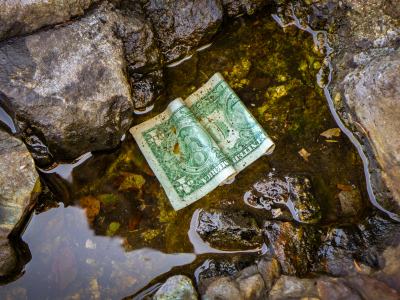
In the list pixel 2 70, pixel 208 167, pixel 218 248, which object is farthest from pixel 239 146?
pixel 2 70

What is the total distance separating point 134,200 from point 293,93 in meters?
1.78

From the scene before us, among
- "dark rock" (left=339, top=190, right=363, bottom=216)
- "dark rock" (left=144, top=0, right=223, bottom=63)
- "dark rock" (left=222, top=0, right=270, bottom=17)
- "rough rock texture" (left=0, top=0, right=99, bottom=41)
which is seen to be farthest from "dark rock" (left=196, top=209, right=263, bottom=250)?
"rough rock texture" (left=0, top=0, right=99, bottom=41)

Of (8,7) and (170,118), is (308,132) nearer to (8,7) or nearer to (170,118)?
(170,118)

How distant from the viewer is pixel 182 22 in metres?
2.58

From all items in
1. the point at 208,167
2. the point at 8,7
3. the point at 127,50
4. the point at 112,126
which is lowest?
the point at 208,167

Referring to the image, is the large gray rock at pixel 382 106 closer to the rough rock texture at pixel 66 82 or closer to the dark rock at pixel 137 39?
the dark rock at pixel 137 39

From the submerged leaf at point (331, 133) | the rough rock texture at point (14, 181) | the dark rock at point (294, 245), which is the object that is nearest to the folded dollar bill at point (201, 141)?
the submerged leaf at point (331, 133)

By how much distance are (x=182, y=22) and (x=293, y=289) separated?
227 centimetres

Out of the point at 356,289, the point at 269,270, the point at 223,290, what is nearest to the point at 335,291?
the point at 356,289

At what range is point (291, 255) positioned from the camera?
7.85 feet

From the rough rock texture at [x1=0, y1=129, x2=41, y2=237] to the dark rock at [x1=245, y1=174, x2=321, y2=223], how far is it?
1.78 m

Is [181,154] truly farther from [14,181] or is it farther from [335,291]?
[335,291]

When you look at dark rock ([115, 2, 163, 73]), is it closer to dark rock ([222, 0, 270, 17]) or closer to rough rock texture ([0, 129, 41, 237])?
dark rock ([222, 0, 270, 17])

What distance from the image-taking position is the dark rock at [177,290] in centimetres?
222
